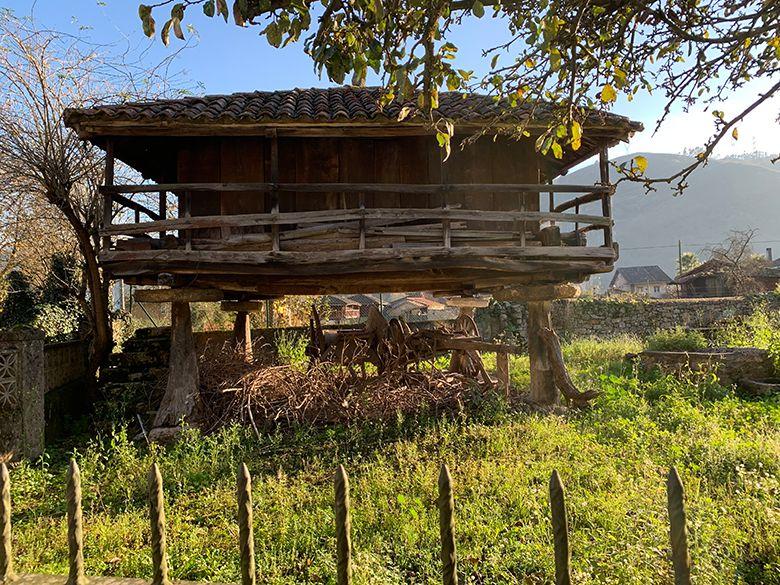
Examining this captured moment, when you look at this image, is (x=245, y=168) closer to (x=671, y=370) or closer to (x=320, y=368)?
(x=320, y=368)

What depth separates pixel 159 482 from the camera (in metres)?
1.79

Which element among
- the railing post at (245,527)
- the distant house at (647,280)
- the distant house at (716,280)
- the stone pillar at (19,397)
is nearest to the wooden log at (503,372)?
the stone pillar at (19,397)

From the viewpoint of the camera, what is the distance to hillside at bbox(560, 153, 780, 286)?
373 ft

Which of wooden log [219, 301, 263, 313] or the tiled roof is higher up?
the tiled roof

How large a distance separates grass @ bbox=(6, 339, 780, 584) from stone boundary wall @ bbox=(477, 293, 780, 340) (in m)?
10.2

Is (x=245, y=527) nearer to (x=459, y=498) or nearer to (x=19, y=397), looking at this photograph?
(x=459, y=498)

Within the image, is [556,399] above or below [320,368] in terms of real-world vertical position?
below

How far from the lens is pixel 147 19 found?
251 cm

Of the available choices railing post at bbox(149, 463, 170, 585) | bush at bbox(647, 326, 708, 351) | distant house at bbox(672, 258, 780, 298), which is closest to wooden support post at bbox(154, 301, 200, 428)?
railing post at bbox(149, 463, 170, 585)

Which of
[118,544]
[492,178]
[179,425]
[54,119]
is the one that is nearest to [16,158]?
[54,119]

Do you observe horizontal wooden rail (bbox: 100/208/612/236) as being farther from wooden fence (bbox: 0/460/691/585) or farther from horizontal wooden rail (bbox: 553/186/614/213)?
wooden fence (bbox: 0/460/691/585)

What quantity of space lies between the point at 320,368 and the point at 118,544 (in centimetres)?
396

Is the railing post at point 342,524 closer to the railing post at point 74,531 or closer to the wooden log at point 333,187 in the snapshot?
the railing post at point 74,531

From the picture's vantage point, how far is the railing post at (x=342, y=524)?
1.67m
